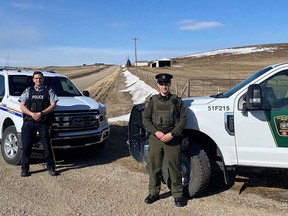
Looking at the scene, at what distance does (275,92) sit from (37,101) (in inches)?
151

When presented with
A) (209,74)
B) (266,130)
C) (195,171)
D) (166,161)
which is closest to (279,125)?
(266,130)

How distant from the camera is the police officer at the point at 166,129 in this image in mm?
4863

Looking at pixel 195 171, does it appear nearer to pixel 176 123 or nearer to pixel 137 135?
pixel 176 123

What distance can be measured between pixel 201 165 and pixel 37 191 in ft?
8.15

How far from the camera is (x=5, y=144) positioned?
7332 millimetres

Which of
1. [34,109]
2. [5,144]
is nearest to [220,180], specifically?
[34,109]

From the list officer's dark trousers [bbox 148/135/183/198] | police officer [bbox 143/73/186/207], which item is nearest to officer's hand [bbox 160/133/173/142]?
police officer [bbox 143/73/186/207]

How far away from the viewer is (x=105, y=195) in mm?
5449

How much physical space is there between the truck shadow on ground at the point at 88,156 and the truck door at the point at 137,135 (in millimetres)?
1483

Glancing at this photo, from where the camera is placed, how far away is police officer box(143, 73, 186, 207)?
4.86 meters

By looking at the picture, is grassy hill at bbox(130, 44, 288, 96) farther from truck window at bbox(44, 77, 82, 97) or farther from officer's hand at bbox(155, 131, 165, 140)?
officer's hand at bbox(155, 131, 165, 140)

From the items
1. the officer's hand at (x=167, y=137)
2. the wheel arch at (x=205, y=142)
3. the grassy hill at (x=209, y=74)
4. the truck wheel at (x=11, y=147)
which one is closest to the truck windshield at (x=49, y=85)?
the truck wheel at (x=11, y=147)

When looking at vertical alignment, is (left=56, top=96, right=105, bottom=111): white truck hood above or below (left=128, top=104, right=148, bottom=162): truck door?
above

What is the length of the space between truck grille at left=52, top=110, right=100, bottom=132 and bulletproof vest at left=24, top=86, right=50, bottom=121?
43 centimetres
